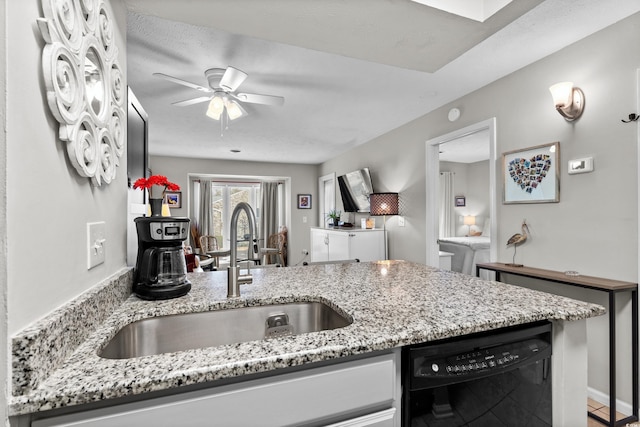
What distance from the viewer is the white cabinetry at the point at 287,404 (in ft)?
2.01

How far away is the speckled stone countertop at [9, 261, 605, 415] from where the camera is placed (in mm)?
593

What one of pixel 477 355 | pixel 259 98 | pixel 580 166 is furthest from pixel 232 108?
pixel 580 166

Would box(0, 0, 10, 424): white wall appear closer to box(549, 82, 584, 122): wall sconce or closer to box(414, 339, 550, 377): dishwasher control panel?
box(414, 339, 550, 377): dishwasher control panel

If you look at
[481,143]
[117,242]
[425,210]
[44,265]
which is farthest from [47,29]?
[481,143]

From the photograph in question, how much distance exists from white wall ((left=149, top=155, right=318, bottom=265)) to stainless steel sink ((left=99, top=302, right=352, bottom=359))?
538 centimetres

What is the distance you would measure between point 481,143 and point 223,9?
4.84m

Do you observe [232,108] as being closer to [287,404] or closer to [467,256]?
[287,404]

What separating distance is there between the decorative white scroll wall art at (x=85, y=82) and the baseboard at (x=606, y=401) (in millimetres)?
2959

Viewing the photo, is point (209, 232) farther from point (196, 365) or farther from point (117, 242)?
point (196, 365)

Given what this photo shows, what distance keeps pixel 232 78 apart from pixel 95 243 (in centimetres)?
167

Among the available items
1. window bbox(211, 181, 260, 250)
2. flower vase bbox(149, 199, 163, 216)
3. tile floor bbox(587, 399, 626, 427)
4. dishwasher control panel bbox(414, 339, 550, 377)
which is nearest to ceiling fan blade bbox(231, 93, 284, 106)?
flower vase bbox(149, 199, 163, 216)

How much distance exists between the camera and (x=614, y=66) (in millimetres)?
1829

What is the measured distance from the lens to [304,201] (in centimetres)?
674

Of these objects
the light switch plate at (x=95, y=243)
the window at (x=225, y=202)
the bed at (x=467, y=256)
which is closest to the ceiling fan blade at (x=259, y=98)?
the light switch plate at (x=95, y=243)
